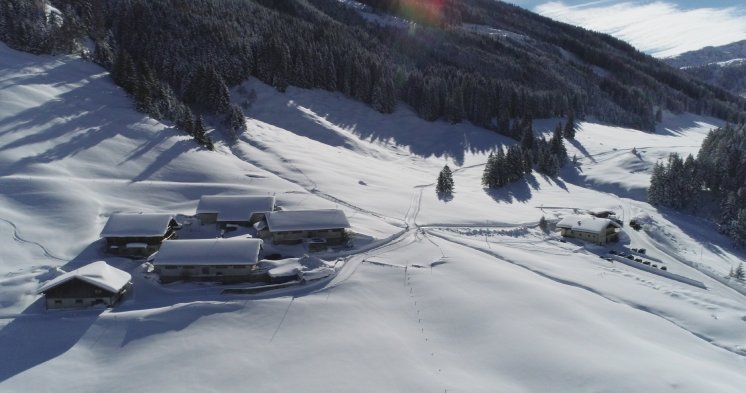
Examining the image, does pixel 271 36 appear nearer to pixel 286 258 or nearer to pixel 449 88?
pixel 449 88

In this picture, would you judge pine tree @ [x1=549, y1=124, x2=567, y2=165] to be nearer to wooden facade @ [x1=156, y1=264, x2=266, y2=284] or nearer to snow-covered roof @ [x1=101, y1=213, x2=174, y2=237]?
wooden facade @ [x1=156, y1=264, x2=266, y2=284]

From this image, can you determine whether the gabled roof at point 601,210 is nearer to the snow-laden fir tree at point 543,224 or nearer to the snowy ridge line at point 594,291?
the snow-laden fir tree at point 543,224

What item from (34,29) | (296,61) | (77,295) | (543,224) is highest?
(296,61)

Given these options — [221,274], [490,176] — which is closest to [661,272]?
[490,176]

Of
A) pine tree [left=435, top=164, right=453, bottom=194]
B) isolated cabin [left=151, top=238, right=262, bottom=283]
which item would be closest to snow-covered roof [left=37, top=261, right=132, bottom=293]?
isolated cabin [left=151, top=238, right=262, bottom=283]

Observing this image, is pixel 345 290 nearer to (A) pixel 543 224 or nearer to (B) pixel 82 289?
(B) pixel 82 289

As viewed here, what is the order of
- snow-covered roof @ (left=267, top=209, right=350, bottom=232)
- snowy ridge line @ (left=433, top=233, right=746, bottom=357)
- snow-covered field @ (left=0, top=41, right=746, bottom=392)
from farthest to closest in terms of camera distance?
snow-covered roof @ (left=267, top=209, right=350, bottom=232) → snowy ridge line @ (left=433, top=233, right=746, bottom=357) → snow-covered field @ (left=0, top=41, right=746, bottom=392)
